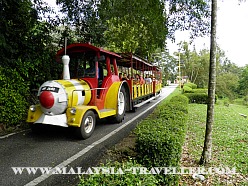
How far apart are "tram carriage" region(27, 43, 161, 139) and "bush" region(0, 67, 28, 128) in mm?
969

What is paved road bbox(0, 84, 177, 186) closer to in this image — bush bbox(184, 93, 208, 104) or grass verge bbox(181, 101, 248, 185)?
grass verge bbox(181, 101, 248, 185)

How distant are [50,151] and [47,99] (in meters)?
1.19

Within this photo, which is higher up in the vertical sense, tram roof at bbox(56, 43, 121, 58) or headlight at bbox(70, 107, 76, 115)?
tram roof at bbox(56, 43, 121, 58)

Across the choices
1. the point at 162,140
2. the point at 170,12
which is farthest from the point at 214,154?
the point at 170,12

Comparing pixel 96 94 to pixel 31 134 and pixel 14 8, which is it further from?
pixel 14 8

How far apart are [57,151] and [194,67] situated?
34.2 m

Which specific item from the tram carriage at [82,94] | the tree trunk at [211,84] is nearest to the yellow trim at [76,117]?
the tram carriage at [82,94]

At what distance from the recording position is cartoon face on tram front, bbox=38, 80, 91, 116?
4938 mm

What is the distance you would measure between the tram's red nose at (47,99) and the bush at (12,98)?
1.62 metres

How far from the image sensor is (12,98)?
6.09 metres

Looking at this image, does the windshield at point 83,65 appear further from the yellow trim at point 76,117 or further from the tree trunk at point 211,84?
the tree trunk at point 211,84

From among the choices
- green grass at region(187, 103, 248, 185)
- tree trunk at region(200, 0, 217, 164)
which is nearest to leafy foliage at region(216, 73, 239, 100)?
green grass at region(187, 103, 248, 185)

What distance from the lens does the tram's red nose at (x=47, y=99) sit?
4.91 m

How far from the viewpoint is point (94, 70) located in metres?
6.19
